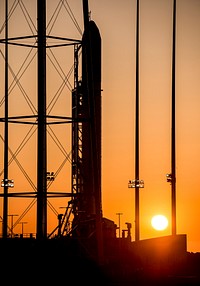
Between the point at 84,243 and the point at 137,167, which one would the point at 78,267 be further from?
the point at 137,167

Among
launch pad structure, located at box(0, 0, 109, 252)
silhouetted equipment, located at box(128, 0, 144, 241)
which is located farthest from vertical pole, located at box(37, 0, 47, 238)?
silhouetted equipment, located at box(128, 0, 144, 241)

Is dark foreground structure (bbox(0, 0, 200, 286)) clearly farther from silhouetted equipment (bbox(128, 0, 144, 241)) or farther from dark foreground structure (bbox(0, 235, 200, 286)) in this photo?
silhouetted equipment (bbox(128, 0, 144, 241))

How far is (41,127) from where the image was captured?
53.8 metres

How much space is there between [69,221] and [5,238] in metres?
6.01

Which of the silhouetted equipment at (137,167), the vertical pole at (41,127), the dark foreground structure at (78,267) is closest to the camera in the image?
the dark foreground structure at (78,267)

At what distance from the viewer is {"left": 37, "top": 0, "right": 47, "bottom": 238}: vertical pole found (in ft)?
177

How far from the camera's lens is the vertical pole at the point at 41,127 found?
53875 mm

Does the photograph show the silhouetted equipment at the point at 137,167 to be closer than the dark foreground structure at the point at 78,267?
No

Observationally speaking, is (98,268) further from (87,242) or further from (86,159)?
(86,159)

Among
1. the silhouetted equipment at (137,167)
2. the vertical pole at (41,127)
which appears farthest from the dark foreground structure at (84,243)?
the silhouetted equipment at (137,167)

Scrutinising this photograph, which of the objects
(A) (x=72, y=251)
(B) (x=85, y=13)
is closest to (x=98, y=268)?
(A) (x=72, y=251)

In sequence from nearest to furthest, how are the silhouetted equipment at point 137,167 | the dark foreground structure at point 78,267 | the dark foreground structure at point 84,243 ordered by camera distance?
the dark foreground structure at point 78,267 → the dark foreground structure at point 84,243 → the silhouetted equipment at point 137,167

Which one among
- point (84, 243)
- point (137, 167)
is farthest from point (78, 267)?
point (137, 167)

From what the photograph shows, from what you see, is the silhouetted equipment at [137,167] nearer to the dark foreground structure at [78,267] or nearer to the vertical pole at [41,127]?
the dark foreground structure at [78,267]
